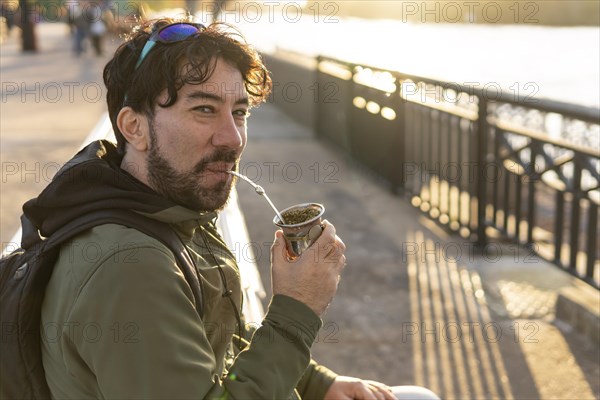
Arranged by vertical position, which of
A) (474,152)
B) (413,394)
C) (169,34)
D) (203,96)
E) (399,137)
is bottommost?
(399,137)

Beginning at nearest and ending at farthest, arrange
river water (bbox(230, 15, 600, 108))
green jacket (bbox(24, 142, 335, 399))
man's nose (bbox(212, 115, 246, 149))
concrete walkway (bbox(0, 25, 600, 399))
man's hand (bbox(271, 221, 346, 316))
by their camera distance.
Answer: green jacket (bbox(24, 142, 335, 399)), man's hand (bbox(271, 221, 346, 316)), man's nose (bbox(212, 115, 246, 149)), concrete walkway (bbox(0, 25, 600, 399)), river water (bbox(230, 15, 600, 108))

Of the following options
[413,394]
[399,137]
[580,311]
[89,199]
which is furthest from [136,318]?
[399,137]

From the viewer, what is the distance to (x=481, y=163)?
657cm

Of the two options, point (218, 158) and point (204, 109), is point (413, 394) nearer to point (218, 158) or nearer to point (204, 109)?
point (218, 158)

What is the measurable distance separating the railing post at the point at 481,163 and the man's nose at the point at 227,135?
Answer: 452 centimetres

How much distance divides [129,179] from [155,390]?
1.85 ft

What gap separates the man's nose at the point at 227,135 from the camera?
214cm

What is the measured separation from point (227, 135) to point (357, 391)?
→ 0.91 m

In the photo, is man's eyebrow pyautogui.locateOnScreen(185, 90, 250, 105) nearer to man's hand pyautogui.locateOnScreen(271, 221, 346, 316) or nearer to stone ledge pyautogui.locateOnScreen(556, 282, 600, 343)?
man's hand pyautogui.locateOnScreen(271, 221, 346, 316)

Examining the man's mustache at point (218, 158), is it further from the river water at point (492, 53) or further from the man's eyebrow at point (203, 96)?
the river water at point (492, 53)

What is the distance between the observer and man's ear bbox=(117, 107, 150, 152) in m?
2.15

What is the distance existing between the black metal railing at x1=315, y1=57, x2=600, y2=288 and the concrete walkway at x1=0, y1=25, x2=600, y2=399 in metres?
0.25

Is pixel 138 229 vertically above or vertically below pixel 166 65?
below

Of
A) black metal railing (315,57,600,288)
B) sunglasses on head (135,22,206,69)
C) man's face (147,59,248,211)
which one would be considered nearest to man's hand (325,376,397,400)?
man's face (147,59,248,211)
